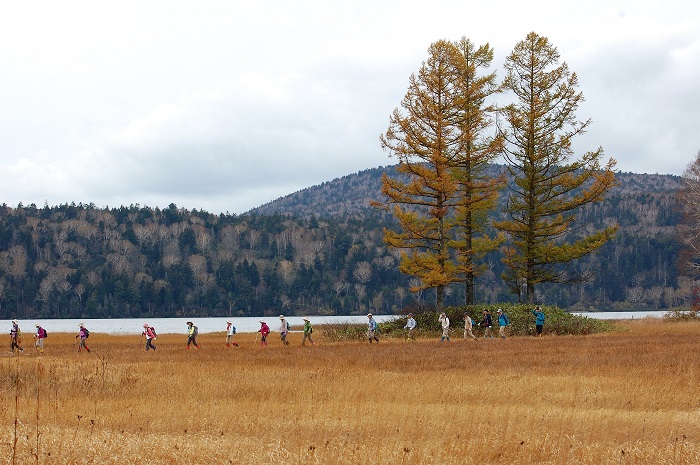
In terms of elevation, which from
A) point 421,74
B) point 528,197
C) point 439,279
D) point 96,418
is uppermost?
point 421,74

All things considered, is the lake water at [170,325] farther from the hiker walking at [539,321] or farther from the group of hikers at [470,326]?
the group of hikers at [470,326]

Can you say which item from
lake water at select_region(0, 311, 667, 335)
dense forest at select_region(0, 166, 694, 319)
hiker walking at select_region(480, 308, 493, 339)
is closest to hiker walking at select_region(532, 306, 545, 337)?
hiker walking at select_region(480, 308, 493, 339)

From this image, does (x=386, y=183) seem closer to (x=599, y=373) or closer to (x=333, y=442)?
(x=599, y=373)

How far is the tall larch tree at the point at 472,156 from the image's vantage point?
4141 centimetres

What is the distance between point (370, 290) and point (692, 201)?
13287cm

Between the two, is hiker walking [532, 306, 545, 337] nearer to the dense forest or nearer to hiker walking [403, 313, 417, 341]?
hiker walking [403, 313, 417, 341]

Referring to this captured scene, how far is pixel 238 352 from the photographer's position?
32500mm

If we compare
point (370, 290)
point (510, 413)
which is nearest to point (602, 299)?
point (370, 290)

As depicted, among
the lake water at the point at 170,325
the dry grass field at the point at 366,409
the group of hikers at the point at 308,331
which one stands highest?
the group of hikers at the point at 308,331

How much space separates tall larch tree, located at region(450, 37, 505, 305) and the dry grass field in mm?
15377

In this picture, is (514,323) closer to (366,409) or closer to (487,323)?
(487,323)

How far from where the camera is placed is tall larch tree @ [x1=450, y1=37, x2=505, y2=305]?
41406mm

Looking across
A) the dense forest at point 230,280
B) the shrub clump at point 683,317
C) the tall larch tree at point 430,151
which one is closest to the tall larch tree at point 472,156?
the tall larch tree at point 430,151

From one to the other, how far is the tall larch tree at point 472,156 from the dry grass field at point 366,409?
50.4ft
